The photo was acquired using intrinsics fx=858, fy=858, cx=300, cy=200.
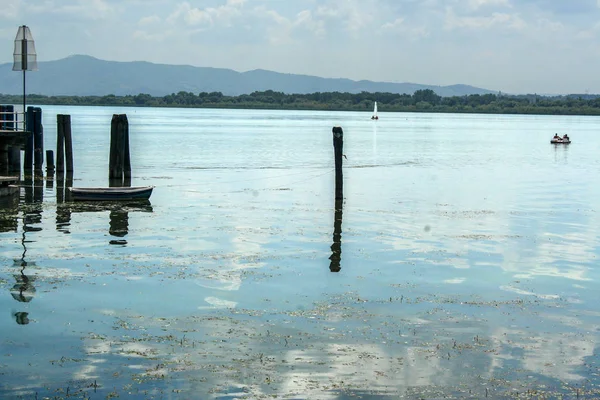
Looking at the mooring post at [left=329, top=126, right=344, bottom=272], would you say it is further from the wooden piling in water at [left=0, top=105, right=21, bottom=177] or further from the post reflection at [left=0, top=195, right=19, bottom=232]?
the wooden piling in water at [left=0, top=105, right=21, bottom=177]

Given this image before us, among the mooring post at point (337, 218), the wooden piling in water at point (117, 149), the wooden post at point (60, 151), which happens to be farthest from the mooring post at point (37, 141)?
the mooring post at point (337, 218)

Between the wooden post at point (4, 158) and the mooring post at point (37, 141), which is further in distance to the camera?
the mooring post at point (37, 141)

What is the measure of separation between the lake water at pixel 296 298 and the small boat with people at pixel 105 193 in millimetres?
1106

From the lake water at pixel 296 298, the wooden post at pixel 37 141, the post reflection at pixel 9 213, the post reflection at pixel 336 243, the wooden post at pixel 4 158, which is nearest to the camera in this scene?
the lake water at pixel 296 298

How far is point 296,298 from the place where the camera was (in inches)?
737

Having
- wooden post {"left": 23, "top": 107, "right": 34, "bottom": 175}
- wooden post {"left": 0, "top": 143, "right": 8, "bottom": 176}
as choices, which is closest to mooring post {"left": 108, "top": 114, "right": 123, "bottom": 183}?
wooden post {"left": 0, "top": 143, "right": 8, "bottom": 176}

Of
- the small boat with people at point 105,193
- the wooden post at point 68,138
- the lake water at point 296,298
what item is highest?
the wooden post at point 68,138

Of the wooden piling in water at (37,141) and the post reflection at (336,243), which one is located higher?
the wooden piling in water at (37,141)

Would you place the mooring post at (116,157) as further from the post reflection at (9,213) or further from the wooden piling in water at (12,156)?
the post reflection at (9,213)

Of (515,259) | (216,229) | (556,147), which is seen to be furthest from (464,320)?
(556,147)

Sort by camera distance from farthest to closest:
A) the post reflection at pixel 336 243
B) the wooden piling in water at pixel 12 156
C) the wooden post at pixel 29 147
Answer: the wooden post at pixel 29 147, the wooden piling in water at pixel 12 156, the post reflection at pixel 336 243

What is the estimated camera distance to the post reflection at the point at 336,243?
22.7 m

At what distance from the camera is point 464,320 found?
16953 mm

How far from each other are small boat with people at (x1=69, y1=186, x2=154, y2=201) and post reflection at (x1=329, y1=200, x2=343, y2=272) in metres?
8.03
